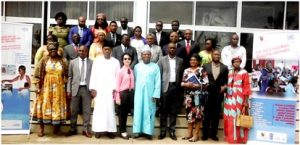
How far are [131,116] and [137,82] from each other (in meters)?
0.83

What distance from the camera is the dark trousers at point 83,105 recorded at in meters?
8.26

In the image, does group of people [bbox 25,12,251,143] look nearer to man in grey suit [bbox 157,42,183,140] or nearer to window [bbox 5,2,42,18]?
man in grey suit [bbox 157,42,183,140]

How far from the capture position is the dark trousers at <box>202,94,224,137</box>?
27.1 ft

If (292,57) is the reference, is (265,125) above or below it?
below

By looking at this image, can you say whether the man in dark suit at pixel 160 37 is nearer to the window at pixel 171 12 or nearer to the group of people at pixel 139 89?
the group of people at pixel 139 89

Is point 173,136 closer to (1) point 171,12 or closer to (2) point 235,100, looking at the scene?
(2) point 235,100

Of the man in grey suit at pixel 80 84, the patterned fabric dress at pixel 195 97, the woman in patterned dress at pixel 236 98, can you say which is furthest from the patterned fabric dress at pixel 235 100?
the man in grey suit at pixel 80 84

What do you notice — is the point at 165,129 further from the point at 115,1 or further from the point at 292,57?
the point at 115,1

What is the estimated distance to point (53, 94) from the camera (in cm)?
812

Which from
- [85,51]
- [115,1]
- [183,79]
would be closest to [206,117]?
[183,79]

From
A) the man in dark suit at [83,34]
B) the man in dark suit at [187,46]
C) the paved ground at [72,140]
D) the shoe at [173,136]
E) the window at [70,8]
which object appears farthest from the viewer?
the window at [70,8]

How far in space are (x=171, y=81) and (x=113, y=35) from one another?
4.60ft

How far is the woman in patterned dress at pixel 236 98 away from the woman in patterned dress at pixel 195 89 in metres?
0.45

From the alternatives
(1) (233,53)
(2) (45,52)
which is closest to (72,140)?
(2) (45,52)
